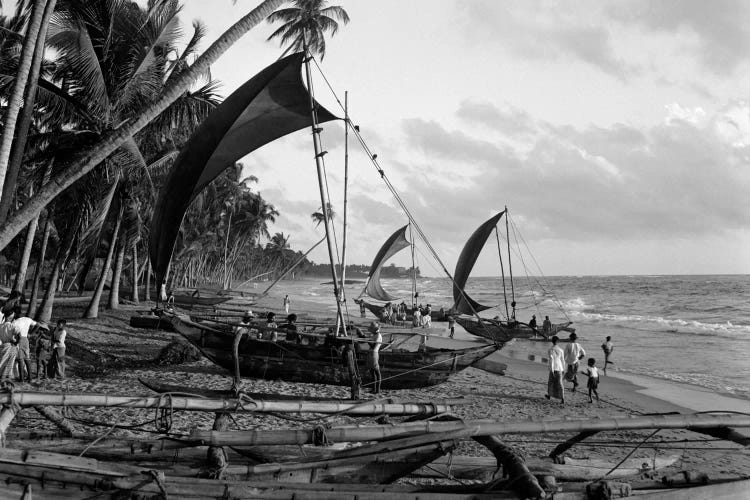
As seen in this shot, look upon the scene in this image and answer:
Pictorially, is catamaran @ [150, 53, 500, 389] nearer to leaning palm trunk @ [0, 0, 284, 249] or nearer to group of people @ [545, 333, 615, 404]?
leaning palm trunk @ [0, 0, 284, 249]

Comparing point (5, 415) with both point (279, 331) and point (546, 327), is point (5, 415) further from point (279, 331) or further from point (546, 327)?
point (546, 327)

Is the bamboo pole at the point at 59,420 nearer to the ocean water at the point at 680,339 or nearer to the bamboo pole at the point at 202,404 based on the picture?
the bamboo pole at the point at 202,404

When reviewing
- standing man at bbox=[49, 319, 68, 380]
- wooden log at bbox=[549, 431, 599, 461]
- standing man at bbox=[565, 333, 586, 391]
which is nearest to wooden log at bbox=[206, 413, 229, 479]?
wooden log at bbox=[549, 431, 599, 461]

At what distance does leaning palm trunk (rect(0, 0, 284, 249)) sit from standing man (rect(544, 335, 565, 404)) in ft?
33.2

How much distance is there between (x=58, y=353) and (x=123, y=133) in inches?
209

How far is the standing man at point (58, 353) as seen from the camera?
38.8 ft

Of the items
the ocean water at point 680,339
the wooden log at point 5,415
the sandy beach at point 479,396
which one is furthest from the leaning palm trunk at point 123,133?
the ocean water at point 680,339

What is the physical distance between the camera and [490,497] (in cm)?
471

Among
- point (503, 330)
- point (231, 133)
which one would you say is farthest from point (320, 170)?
point (503, 330)

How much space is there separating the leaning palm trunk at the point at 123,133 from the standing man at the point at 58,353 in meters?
2.54

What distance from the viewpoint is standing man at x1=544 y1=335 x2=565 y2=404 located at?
42.7ft

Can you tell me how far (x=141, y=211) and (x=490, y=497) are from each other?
92.2 feet

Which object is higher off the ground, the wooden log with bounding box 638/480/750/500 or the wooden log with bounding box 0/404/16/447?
the wooden log with bounding box 0/404/16/447

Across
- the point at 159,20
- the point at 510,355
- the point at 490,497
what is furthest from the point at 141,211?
the point at 490,497
